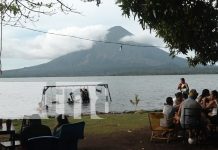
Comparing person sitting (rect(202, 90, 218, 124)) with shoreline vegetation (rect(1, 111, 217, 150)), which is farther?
person sitting (rect(202, 90, 218, 124))

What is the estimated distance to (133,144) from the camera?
1182 centimetres

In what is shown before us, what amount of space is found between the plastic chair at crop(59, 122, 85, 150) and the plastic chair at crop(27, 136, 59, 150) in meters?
0.44

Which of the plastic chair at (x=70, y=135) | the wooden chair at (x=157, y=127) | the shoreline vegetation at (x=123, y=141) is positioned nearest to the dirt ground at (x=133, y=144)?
the shoreline vegetation at (x=123, y=141)

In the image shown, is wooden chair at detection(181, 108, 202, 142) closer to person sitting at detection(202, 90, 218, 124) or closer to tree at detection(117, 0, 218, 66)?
person sitting at detection(202, 90, 218, 124)

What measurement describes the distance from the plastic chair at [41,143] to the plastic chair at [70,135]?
1.45 feet

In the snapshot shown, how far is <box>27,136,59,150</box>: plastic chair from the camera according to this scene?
27.1 feet

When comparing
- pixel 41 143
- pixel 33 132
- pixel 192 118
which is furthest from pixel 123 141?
pixel 41 143

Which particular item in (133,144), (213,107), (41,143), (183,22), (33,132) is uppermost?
(183,22)

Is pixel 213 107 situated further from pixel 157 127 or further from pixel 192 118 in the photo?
pixel 157 127

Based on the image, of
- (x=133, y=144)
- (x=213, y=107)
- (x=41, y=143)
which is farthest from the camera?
(x=213, y=107)

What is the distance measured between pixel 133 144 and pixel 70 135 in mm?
3183

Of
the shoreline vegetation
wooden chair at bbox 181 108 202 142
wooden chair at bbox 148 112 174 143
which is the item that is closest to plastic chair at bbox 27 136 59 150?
the shoreline vegetation

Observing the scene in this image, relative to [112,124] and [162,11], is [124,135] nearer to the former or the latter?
[112,124]

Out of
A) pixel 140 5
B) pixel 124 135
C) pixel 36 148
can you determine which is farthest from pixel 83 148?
pixel 140 5
